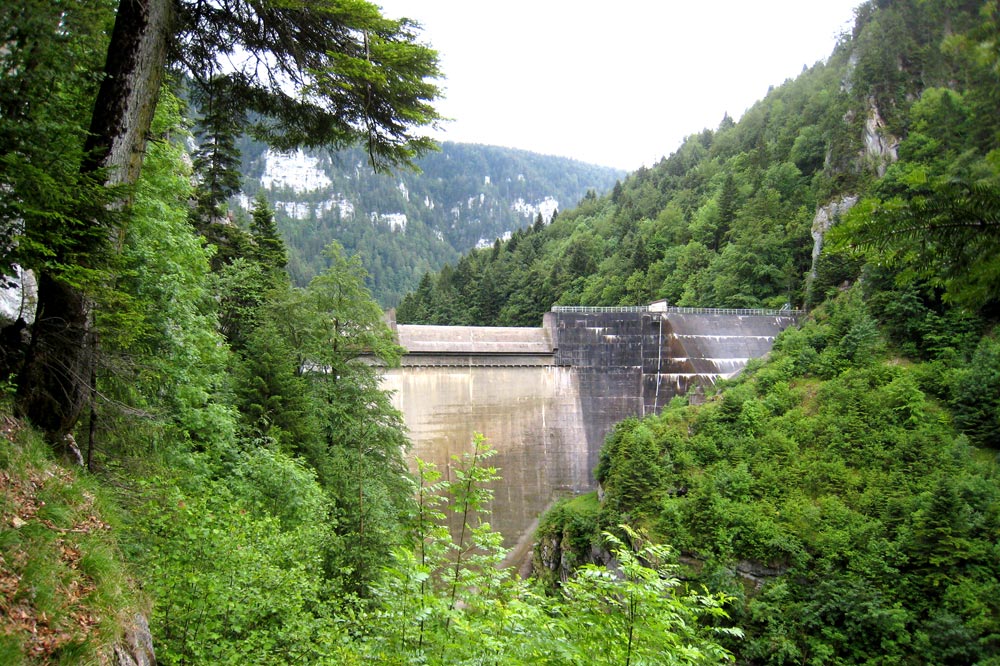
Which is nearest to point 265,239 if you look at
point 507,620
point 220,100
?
point 220,100

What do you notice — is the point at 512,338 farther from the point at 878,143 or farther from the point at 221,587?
the point at 878,143

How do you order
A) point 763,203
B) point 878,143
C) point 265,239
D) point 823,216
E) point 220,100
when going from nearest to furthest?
point 220,100, point 265,239, point 878,143, point 823,216, point 763,203

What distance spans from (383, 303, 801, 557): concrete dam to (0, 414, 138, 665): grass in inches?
630

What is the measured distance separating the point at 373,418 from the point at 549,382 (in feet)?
33.6

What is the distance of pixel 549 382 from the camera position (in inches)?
905

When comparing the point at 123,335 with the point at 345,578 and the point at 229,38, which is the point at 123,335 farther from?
the point at 345,578

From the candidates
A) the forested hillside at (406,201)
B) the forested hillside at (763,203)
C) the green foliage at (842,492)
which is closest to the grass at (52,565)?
the green foliage at (842,492)

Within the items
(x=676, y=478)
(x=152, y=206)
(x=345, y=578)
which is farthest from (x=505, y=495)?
(x=152, y=206)

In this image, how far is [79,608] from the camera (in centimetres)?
336

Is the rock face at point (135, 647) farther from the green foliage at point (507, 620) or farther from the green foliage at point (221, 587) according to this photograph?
the green foliage at point (507, 620)

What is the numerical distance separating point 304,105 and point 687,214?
39752mm

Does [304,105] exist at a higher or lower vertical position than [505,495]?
higher

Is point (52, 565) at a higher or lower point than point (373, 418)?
higher

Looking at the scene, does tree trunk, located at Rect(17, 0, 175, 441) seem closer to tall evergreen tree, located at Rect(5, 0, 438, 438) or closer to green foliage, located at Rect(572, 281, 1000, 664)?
tall evergreen tree, located at Rect(5, 0, 438, 438)
